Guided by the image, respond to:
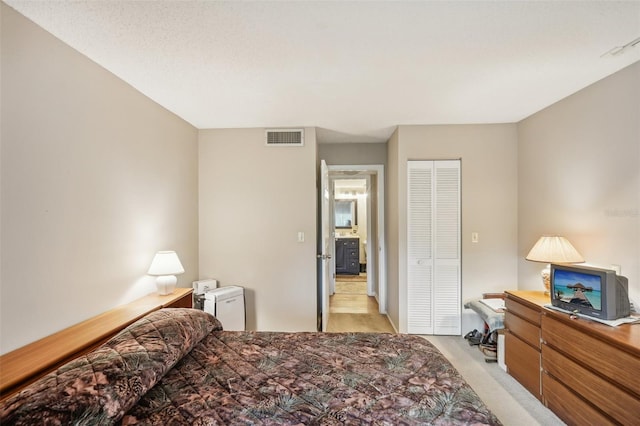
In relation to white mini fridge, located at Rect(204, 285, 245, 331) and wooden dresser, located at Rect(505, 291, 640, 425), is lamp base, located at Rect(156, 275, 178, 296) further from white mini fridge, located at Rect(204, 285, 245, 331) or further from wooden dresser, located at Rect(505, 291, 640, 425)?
wooden dresser, located at Rect(505, 291, 640, 425)

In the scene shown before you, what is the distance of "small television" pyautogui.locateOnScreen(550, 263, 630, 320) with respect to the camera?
172cm

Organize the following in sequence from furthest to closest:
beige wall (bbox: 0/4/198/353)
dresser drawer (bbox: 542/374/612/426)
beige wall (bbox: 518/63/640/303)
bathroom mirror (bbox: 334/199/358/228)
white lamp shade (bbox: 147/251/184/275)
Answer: bathroom mirror (bbox: 334/199/358/228) → white lamp shade (bbox: 147/251/184/275) → beige wall (bbox: 518/63/640/303) → dresser drawer (bbox: 542/374/612/426) → beige wall (bbox: 0/4/198/353)

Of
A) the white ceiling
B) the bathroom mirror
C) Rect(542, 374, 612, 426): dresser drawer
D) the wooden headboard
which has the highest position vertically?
the white ceiling

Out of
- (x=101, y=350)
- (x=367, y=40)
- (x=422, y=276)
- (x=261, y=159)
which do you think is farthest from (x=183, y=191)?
(x=422, y=276)

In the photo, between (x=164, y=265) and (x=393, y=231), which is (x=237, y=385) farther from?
(x=393, y=231)

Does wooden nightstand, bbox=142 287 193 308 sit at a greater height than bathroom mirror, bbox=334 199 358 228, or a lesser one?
lesser

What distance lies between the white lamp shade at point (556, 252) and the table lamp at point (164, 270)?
3069 mm

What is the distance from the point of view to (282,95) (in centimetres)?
246

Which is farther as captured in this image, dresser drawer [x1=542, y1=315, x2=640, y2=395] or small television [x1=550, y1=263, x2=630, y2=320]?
small television [x1=550, y1=263, x2=630, y2=320]

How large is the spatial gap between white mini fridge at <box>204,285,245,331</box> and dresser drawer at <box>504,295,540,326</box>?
8.80 feet

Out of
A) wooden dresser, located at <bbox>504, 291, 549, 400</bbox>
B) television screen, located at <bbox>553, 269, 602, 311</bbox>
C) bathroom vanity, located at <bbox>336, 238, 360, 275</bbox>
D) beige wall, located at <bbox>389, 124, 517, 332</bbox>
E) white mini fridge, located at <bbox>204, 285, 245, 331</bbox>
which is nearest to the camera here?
television screen, located at <bbox>553, 269, 602, 311</bbox>

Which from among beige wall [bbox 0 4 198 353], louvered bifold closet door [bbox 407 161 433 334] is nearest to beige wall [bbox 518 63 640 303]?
louvered bifold closet door [bbox 407 161 433 334]

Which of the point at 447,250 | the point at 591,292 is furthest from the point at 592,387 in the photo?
the point at 447,250

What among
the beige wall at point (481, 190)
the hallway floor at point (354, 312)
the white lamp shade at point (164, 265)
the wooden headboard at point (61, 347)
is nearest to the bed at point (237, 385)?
the wooden headboard at point (61, 347)
